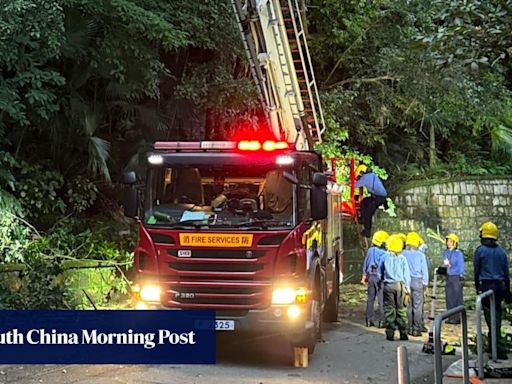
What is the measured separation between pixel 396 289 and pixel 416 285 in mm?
428

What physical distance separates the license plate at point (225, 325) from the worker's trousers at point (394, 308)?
3.22 meters

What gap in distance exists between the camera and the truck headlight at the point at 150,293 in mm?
7957

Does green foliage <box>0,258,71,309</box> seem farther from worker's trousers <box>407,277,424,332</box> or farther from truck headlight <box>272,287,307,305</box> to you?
worker's trousers <box>407,277,424,332</box>

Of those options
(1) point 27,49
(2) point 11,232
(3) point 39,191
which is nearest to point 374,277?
(2) point 11,232

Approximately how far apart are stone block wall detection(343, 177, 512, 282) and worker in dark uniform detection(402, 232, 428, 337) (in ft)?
28.5

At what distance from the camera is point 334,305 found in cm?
1152

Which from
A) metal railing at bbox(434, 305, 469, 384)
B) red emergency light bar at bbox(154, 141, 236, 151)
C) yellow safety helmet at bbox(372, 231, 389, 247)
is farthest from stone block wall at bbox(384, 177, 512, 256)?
metal railing at bbox(434, 305, 469, 384)

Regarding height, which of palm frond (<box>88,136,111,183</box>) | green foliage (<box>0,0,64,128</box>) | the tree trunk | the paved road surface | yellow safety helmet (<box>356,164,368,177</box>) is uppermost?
the tree trunk

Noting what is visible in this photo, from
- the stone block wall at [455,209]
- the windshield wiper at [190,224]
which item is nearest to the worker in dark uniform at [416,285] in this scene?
the windshield wiper at [190,224]

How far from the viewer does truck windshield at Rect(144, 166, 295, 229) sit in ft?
26.2

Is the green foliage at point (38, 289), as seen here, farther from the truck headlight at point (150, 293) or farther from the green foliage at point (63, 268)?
the truck headlight at point (150, 293)

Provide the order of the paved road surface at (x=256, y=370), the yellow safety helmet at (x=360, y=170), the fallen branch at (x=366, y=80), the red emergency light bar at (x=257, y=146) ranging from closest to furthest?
the paved road surface at (x=256, y=370) → the red emergency light bar at (x=257, y=146) → the fallen branch at (x=366, y=80) → the yellow safety helmet at (x=360, y=170)

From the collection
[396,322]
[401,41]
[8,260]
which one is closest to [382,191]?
[401,41]

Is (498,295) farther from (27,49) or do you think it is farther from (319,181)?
(27,49)
